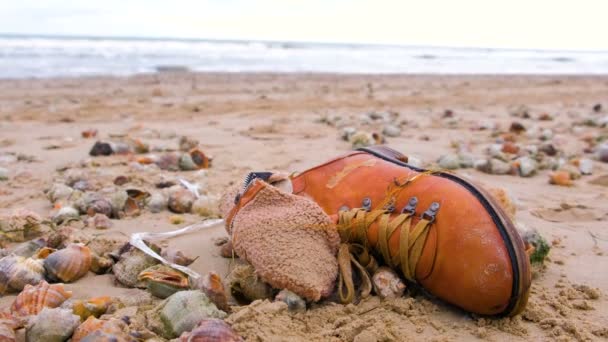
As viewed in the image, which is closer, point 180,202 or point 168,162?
point 180,202

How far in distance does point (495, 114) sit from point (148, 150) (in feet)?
18.8

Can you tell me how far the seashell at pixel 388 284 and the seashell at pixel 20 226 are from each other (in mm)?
1805

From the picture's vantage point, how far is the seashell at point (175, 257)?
7.29ft

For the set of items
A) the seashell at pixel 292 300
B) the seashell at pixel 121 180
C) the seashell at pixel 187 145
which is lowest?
the seashell at pixel 187 145

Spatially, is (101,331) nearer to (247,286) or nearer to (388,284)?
(247,286)

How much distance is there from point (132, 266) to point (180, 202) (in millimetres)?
973

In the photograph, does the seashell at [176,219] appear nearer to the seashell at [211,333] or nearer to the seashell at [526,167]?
the seashell at [211,333]

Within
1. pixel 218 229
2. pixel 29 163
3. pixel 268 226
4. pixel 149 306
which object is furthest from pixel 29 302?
pixel 29 163

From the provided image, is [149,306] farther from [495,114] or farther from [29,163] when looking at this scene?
[495,114]

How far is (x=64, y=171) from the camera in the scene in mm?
4086

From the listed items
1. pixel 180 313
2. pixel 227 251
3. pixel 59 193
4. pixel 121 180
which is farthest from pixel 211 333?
pixel 121 180

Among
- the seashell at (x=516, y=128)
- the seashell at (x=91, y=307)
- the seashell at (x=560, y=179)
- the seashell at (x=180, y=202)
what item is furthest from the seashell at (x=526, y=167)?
the seashell at (x=91, y=307)

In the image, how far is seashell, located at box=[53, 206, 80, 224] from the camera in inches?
111

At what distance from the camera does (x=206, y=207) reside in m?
3.06
